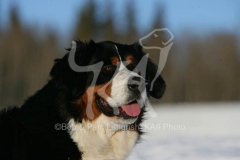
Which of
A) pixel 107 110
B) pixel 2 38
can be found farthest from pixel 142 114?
pixel 2 38

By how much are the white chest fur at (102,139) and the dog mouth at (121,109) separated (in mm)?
101

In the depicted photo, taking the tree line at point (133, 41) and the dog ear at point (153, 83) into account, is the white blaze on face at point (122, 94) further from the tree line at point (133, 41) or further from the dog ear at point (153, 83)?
the tree line at point (133, 41)

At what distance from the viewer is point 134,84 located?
5109mm

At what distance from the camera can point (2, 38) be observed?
45.5 meters

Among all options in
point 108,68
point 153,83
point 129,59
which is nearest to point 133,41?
point 153,83

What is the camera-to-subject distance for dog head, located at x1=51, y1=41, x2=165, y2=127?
497 centimetres

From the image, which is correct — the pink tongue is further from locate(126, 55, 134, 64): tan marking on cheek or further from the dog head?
locate(126, 55, 134, 64): tan marking on cheek

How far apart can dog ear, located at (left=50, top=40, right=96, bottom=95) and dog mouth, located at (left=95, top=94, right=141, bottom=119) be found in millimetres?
276

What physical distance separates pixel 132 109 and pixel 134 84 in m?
0.36

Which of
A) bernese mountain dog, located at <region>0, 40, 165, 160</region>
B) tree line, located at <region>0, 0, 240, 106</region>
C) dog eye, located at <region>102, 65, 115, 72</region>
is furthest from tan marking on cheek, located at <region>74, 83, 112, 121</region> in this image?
tree line, located at <region>0, 0, 240, 106</region>

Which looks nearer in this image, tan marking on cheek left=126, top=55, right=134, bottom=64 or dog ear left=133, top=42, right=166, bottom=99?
tan marking on cheek left=126, top=55, right=134, bottom=64

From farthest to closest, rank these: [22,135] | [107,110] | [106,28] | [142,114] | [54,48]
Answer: [106,28]
[54,48]
[142,114]
[107,110]
[22,135]

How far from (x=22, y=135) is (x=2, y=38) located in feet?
140

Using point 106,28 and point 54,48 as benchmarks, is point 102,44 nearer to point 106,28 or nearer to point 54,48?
point 54,48
